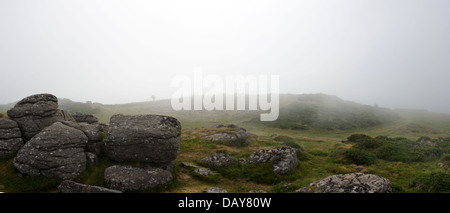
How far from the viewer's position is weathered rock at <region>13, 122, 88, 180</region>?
16953mm

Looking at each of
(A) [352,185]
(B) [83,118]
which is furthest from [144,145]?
(A) [352,185]

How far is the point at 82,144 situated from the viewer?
19.3 meters

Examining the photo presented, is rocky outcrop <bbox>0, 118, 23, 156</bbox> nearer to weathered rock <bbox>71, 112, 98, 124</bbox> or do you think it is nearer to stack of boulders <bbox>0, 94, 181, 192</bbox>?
stack of boulders <bbox>0, 94, 181, 192</bbox>

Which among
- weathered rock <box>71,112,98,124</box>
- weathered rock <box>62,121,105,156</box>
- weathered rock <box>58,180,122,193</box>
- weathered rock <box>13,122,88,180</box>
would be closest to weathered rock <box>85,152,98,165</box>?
weathered rock <box>13,122,88,180</box>

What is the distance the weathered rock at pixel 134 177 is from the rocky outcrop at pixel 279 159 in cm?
1069

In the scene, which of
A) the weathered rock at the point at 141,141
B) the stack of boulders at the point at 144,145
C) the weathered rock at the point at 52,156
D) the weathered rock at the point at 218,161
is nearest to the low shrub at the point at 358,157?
the weathered rock at the point at 218,161

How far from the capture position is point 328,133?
67250 mm

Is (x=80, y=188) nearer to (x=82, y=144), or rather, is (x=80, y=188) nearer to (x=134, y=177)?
(x=134, y=177)

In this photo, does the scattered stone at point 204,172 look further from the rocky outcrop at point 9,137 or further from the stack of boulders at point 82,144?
the rocky outcrop at point 9,137

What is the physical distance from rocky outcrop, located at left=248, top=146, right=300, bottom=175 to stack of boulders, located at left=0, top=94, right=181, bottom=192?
9957 millimetres

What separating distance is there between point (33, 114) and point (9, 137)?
257 cm
